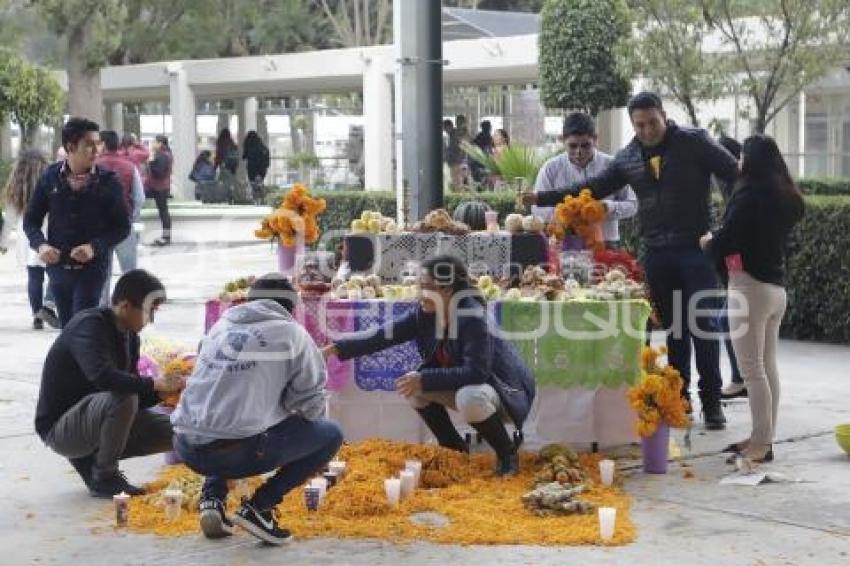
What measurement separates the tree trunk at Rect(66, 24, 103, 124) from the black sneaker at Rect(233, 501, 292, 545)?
28.5 meters

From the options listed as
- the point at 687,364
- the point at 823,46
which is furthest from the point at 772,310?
the point at 823,46

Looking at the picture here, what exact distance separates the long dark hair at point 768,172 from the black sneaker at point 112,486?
3.36 meters

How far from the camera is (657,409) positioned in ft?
23.2

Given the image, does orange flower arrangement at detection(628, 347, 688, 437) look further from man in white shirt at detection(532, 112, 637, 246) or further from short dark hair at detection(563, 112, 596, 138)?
short dark hair at detection(563, 112, 596, 138)

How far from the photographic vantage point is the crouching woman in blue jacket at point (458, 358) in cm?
697

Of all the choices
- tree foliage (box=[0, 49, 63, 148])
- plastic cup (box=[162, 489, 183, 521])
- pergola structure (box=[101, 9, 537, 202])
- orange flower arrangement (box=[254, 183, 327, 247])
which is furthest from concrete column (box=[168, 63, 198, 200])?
plastic cup (box=[162, 489, 183, 521])

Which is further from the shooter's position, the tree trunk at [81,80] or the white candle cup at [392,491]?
the tree trunk at [81,80]

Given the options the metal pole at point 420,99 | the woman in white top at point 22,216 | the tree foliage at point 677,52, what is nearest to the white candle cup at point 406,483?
the metal pole at point 420,99

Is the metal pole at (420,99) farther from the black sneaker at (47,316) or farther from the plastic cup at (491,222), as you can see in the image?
the black sneaker at (47,316)

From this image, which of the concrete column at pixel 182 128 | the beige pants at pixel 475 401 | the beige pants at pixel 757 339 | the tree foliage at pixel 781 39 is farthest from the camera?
the concrete column at pixel 182 128

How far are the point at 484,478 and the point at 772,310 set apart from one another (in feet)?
5.65

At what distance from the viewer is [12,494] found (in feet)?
23.1

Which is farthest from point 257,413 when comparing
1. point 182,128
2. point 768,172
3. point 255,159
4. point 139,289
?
point 182,128

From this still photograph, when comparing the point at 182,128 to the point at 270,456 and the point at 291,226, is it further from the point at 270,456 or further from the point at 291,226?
the point at 270,456
